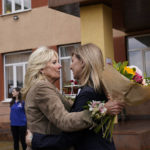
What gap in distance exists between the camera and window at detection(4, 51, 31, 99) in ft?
46.7

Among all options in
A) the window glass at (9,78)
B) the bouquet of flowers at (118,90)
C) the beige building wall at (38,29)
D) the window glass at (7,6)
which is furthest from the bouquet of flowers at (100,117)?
the window glass at (7,6)

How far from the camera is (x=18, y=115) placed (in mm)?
8328

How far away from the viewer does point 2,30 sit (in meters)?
14.4

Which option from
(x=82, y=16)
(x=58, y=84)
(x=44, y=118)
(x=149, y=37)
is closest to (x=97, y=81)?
(x=44, y=118)

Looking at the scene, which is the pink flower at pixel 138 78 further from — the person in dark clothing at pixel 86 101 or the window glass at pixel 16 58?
the window glass at pixel 16 58

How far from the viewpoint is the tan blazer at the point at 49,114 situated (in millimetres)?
2350

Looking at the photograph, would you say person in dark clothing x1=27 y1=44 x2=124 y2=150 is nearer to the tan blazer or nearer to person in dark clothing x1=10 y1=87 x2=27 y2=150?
the tan blazer

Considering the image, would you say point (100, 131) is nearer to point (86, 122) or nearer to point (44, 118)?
point (86, 122)

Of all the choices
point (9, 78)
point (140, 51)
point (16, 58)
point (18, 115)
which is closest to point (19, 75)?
point (9, 78)

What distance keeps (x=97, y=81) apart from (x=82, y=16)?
652 centimetres

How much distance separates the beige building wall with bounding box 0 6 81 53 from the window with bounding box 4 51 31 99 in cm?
37

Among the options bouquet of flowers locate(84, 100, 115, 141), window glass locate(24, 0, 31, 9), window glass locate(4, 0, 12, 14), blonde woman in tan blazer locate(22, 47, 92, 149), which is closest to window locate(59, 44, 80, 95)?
window glass locate(24, 0, 31, 9)

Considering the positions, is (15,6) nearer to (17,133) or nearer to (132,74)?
(17,133)

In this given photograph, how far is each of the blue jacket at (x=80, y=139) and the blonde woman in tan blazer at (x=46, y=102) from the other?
60 mm
